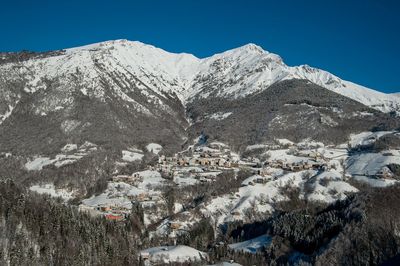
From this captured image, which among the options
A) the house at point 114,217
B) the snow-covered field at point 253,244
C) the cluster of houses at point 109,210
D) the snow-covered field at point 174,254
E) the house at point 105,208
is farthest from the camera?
the house at point 105,208

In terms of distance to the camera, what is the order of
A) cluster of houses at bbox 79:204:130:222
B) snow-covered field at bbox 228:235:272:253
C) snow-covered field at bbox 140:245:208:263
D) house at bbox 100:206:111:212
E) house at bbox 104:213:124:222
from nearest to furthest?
1. snow-covered field at bbox 140:245:208:263
2. snow-covered field at bbox 228:235:272:253
3. house at bbox 104:213:124:222
4. cluster of houses at bbox 79:204:130:222
5. house at bbox 100:206:111:212

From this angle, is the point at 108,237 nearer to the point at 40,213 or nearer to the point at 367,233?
the point at 40,213

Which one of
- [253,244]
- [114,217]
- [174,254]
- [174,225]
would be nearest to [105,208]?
[114,217]

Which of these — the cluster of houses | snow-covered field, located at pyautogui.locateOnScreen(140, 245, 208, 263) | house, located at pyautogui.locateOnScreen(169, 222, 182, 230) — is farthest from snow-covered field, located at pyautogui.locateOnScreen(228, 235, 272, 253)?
the cluster of houses

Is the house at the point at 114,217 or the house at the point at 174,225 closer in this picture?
the house at the point at 114,217

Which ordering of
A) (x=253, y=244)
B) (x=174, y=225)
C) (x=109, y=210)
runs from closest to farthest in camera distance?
(x=253, y=244)
(x=174, y=225)
(x=109, y=210)

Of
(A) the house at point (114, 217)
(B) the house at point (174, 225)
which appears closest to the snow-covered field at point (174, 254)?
(B) the house at point (174, 225)

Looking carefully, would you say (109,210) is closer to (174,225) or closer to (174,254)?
(174,225)

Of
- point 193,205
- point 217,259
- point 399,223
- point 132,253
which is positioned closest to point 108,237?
point 132,253

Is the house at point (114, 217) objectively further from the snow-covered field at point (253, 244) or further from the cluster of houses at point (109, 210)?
the snow-covered field at point (253, 244)

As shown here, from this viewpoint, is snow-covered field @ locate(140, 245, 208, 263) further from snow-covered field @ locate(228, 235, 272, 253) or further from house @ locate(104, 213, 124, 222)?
house @ locate(104, 213, 124, 222)

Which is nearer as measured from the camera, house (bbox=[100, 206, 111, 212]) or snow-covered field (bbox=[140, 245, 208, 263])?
snow-covered field (bbox=[140, 245, 208, 263])
